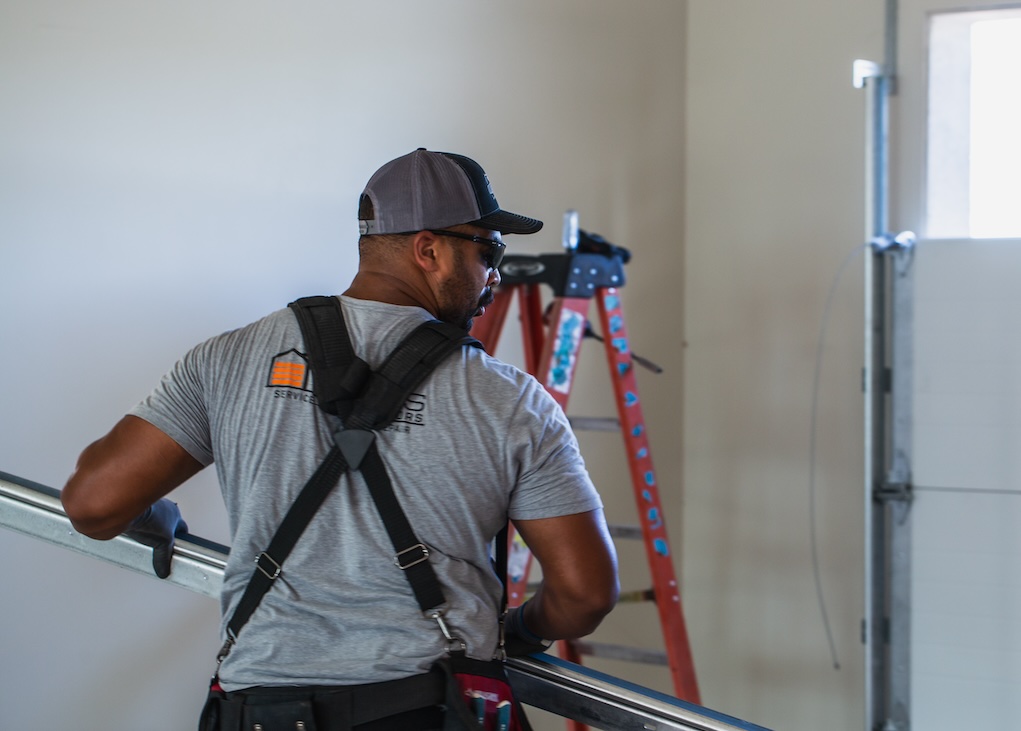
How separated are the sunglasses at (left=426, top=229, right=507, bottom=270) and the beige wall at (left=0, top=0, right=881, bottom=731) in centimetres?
101

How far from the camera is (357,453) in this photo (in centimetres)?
114

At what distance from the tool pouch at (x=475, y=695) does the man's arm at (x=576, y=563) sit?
4.5 inches

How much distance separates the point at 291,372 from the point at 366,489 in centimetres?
17

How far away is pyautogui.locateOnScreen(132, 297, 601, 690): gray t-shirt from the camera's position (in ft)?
3.74

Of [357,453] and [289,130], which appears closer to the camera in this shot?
[357,453]

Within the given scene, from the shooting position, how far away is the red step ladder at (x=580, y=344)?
7.97ft

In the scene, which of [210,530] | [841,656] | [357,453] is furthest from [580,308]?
[841,656]

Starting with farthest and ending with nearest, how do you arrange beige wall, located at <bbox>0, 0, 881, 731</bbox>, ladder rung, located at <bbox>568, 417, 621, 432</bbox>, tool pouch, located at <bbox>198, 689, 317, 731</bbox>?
ladder rung, located at <bbox>568, 417, 621, 432</bbox>
beige wall, located at <bbox>0, 0, 881, 731</bbox>
tool pouch, located at <bbox>198, 689, 317, 731</bbox>

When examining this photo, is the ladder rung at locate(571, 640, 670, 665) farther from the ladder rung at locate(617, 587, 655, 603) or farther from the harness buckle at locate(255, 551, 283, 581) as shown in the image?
the harness buckle at locate(255, 551, 283, 581)

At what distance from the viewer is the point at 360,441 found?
3.75 feet

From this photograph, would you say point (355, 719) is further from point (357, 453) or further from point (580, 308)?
point (580, 308)

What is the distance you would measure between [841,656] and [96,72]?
2.71 meters

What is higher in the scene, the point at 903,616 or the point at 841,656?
the point at 903,616

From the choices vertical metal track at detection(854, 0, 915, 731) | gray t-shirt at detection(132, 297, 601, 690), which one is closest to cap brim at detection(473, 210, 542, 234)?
gray t-shirt at detection(132, 297, 601, 690)
